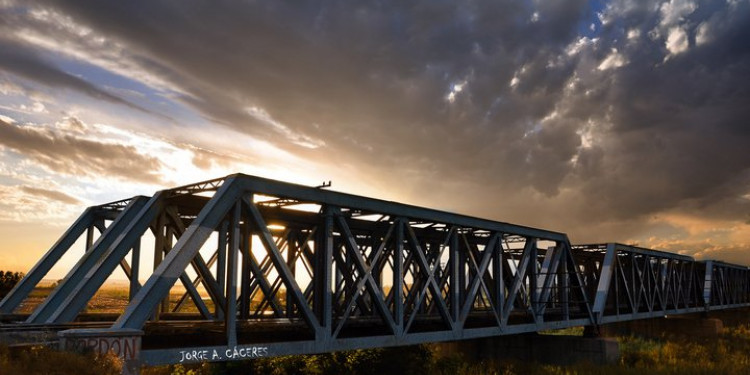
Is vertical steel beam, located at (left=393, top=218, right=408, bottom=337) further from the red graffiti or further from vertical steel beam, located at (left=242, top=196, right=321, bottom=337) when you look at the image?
the red graffiti

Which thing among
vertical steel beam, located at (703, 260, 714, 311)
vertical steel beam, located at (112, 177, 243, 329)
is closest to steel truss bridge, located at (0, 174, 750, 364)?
vertical steel beam, located at (112, 177, 243, 329)

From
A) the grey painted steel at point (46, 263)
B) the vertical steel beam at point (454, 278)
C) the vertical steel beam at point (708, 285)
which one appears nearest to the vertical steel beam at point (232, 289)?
the grey painted steel at point (46, 263)

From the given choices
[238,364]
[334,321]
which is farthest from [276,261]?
[238,364]

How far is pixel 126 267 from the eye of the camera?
24.6 meters

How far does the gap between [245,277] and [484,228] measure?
1217 centimetres

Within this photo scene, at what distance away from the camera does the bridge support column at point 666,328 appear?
60.1 meters

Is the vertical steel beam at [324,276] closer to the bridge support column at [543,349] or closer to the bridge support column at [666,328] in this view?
the bridge support column at [543,349]

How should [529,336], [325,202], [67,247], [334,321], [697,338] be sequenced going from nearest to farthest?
[325,202]
[67,247]
[334,321]
[529,336]
[697,338]

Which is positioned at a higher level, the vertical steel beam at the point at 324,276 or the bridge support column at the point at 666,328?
the vertical steel beam at the point at 324,276

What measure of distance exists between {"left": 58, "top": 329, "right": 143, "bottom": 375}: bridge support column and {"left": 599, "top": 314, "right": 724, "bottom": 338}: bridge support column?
53.7 m

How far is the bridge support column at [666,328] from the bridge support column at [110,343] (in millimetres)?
53738

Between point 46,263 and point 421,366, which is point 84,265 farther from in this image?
point 421,366

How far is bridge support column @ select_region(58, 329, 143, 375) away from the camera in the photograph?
1351cm

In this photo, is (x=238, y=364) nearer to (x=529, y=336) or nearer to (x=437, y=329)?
(x=437, y=329)
